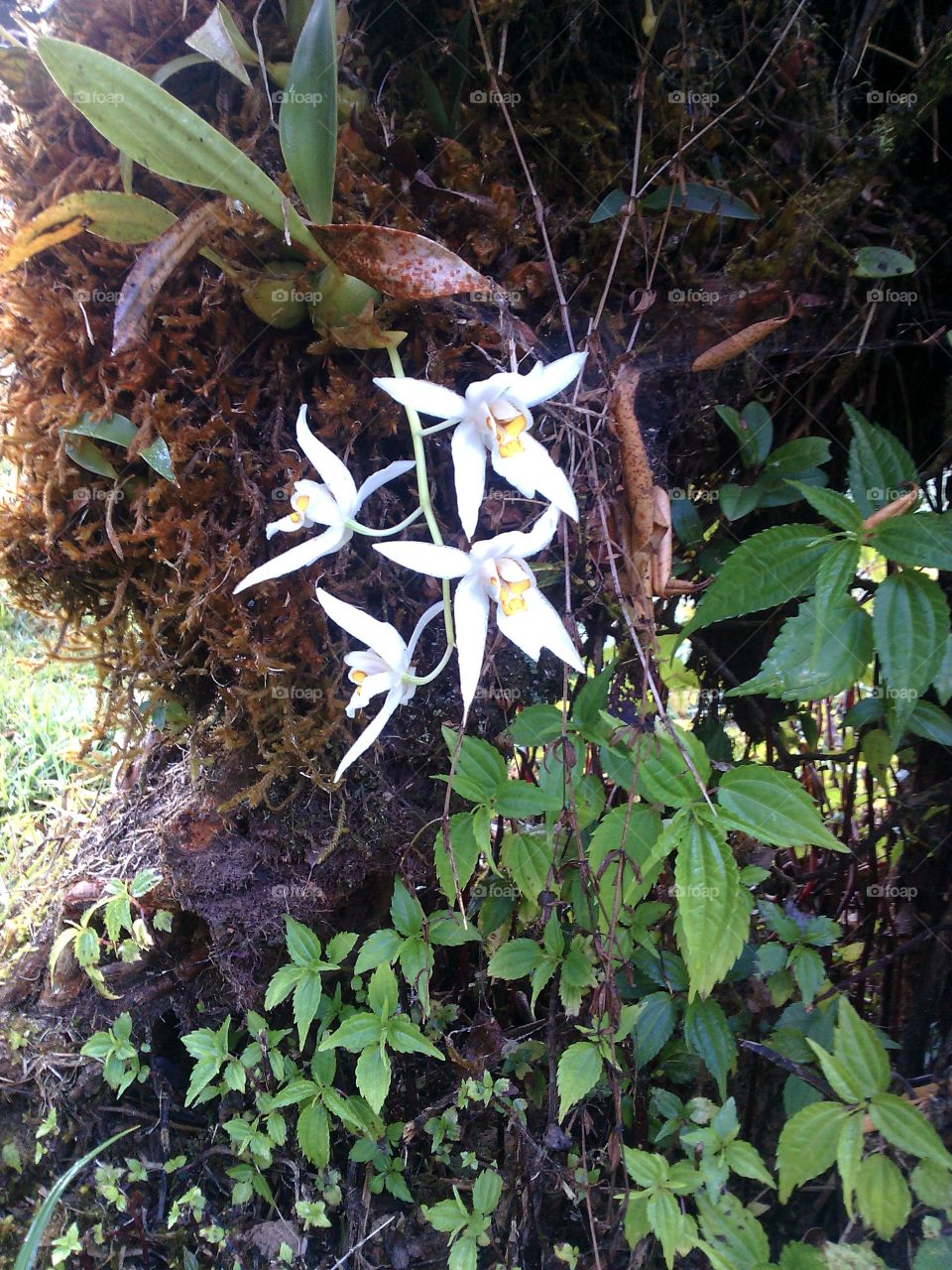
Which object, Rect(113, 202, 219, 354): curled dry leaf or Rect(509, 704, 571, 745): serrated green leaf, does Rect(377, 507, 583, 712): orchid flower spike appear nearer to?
Rect(509, 704, 571, 745): serrated green leaf

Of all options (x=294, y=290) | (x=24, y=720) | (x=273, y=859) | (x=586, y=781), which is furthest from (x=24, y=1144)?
(x=294, y=290)

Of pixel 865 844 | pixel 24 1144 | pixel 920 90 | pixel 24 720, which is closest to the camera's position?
pixel 920 90

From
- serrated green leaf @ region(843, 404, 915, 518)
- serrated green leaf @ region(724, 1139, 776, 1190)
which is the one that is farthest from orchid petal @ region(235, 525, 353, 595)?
serrated green leaf @ region(724, 1139, 776, 1190)

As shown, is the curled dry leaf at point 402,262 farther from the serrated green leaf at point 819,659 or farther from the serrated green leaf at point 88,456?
the serrated green leaf at point 819,659

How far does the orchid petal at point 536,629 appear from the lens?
2.30ft

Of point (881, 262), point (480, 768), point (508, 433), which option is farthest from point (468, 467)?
point (881, 262)

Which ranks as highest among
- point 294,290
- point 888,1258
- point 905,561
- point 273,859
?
point 294,290

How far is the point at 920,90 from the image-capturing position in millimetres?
866

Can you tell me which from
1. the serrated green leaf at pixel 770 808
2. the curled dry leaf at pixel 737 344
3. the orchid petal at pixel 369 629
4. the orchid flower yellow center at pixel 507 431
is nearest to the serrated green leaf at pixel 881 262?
the curled dry leaf at pixel 737 344

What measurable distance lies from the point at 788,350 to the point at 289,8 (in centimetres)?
74

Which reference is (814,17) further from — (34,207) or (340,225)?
(34,207)

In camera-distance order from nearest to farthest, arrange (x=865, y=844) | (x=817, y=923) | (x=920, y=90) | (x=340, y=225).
→ (x=340, y=225) → (x=920, y=90) → (x=817, y=923) → (x=865, y=844)

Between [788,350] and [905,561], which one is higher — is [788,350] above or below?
above

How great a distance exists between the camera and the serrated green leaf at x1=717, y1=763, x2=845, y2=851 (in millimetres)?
703
